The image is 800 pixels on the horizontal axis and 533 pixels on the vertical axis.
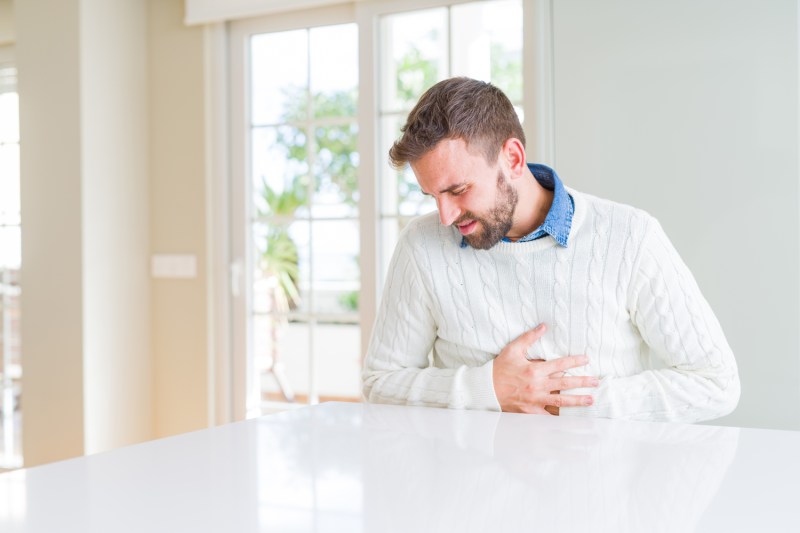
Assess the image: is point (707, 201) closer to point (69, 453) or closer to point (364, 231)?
point (364, 231)

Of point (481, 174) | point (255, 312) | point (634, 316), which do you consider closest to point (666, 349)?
point (634, 316)

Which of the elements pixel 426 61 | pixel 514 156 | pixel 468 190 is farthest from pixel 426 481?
pixel 426 61

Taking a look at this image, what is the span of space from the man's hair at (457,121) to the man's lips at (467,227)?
0.44ft

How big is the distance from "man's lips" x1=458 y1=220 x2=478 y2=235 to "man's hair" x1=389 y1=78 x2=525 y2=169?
13 centimetres

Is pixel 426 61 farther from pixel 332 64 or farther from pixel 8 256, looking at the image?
pixel 8 256

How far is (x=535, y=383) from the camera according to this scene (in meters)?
1.50

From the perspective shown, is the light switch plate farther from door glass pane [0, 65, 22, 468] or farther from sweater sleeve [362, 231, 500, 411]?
sweater sleeve [362, 231, 500, 411]

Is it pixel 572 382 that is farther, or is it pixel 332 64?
pixel 332 64

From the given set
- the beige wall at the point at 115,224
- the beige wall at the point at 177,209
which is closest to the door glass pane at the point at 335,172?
the beige wall at the point at 177,209

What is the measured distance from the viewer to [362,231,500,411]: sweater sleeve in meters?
1.63

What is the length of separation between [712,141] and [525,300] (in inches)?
46.1

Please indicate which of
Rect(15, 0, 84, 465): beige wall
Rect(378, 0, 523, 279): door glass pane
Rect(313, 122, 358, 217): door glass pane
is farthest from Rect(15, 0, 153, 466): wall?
Rect(378, 0, 523, 279): door glass pane

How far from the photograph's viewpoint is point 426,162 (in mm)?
1614

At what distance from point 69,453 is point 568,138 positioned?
246 centimetres
